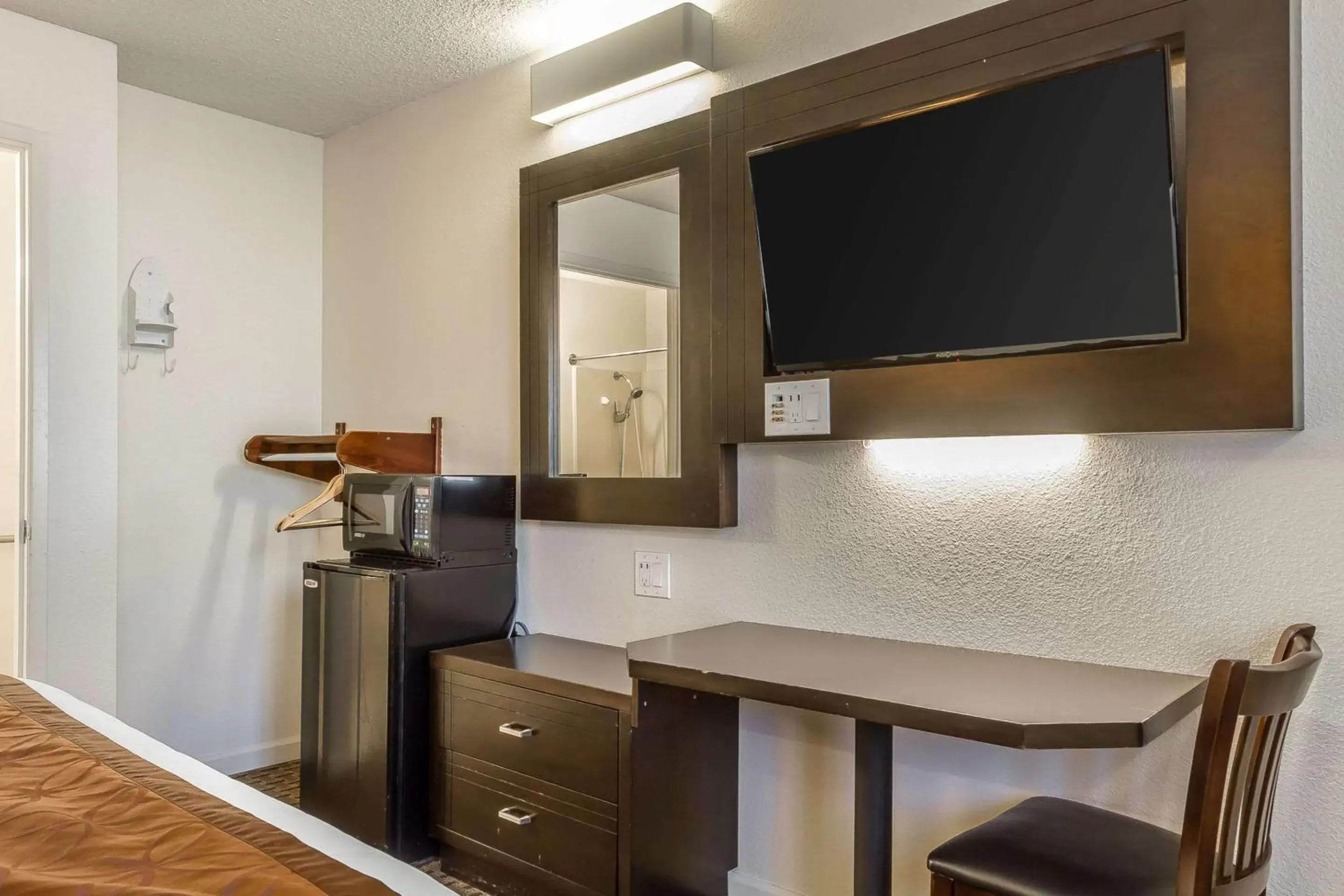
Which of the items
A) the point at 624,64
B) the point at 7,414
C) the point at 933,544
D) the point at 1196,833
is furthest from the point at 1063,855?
the point at 7,414

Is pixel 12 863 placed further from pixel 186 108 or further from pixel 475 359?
pixel 186 108

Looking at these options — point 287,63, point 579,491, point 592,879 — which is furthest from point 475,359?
point 592,879

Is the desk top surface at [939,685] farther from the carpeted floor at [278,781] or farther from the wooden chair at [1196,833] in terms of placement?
the carpeted floor at [278,781]

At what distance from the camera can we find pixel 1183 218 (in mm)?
1749

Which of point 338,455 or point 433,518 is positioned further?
point 338,455

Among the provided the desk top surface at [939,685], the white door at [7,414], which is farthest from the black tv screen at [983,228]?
the white door at [7,414]

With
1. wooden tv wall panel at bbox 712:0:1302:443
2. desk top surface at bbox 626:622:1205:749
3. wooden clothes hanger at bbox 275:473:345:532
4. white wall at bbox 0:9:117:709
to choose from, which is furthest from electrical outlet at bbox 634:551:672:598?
white wall at bbox 0:9:117:709

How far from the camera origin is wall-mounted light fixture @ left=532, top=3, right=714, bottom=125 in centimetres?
259

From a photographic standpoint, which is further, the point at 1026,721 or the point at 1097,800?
the point at 1097,800

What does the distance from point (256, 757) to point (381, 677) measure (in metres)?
1.45

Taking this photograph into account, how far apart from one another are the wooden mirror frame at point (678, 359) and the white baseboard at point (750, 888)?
0.96 meters

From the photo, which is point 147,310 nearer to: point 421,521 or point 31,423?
point 31,423

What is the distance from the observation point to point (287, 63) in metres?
3.31

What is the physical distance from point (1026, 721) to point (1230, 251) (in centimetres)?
95
